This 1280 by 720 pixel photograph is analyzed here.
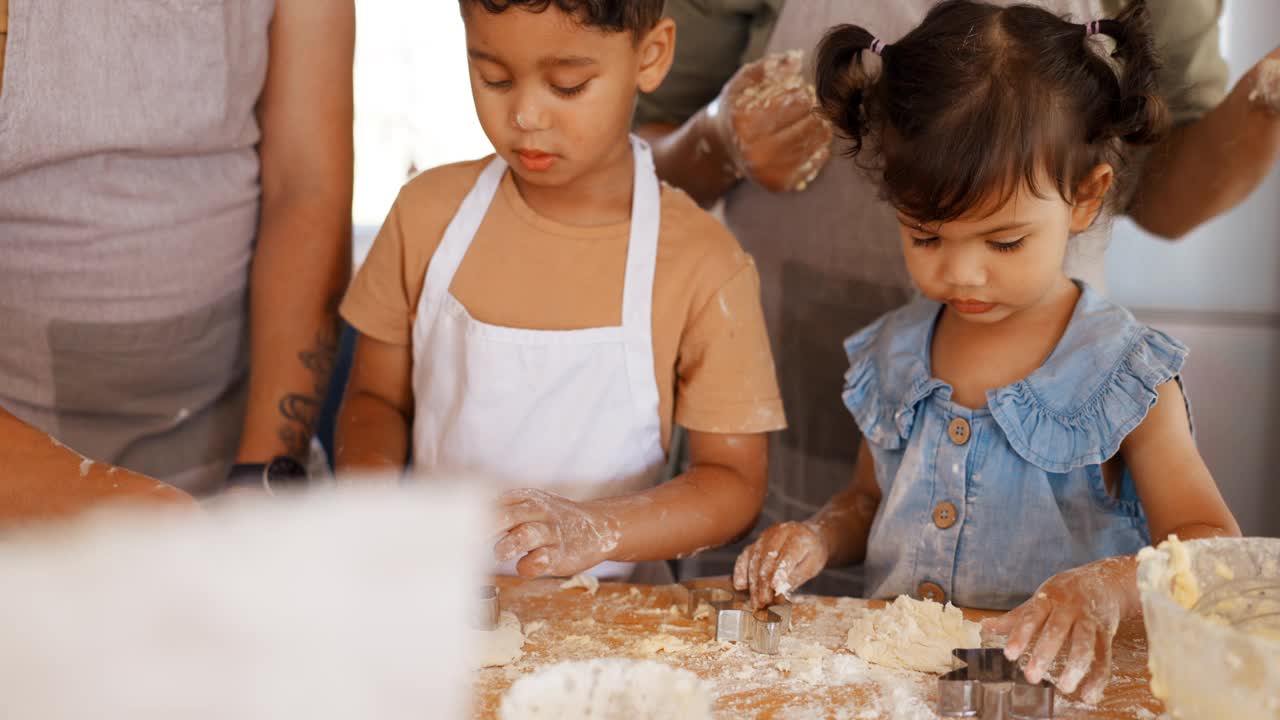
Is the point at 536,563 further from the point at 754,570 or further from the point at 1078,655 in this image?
the point at 1078,655

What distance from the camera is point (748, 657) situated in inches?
36.8

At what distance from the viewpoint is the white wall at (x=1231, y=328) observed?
2041 mm

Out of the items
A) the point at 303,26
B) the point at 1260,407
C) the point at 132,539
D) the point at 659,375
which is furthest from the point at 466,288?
the point at 1260,407

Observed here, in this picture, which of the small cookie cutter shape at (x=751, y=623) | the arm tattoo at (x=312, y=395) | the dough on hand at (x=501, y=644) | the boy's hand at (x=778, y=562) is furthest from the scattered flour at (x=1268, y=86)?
the arm tattoo at (x=312, y=395)

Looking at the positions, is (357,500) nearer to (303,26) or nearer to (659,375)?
(659,375)

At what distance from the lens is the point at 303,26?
1365 mm

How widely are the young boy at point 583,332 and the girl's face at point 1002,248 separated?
250mm

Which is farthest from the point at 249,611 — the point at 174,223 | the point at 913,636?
the point at 174,223

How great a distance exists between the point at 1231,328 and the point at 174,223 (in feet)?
6.15

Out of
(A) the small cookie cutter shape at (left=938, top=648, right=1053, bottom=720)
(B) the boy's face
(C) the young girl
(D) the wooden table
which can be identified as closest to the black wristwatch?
(D) the wooden table

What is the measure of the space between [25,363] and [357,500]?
3.84 feet

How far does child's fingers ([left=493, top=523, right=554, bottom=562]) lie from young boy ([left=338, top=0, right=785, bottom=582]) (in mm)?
175

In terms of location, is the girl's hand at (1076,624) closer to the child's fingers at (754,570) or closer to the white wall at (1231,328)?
the child's fingers at (754,570)

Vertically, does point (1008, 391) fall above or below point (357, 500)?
below
